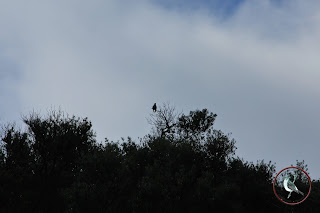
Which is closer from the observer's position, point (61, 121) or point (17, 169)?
point (17, 169)

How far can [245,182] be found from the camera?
4697cm

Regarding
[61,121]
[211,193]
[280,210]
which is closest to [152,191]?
[211,193]

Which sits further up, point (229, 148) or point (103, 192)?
point (229, 148)

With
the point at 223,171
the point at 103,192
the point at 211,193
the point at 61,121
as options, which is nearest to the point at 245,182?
the point at 223,171

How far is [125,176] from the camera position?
43.6 metres

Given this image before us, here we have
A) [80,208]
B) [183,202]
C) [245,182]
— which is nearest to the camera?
[80,208]

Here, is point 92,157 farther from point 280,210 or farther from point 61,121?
point 280,210

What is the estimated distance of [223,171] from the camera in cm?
4847

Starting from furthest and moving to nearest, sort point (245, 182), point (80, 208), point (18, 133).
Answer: point (18, 133) < point (245, 182) < point (80, 208)

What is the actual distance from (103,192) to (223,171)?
16835mm

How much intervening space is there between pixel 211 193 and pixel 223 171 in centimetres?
707

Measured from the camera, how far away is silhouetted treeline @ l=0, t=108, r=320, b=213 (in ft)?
135

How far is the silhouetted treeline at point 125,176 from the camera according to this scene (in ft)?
135

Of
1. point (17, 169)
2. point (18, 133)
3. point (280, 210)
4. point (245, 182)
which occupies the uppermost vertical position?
point (18, 133)
